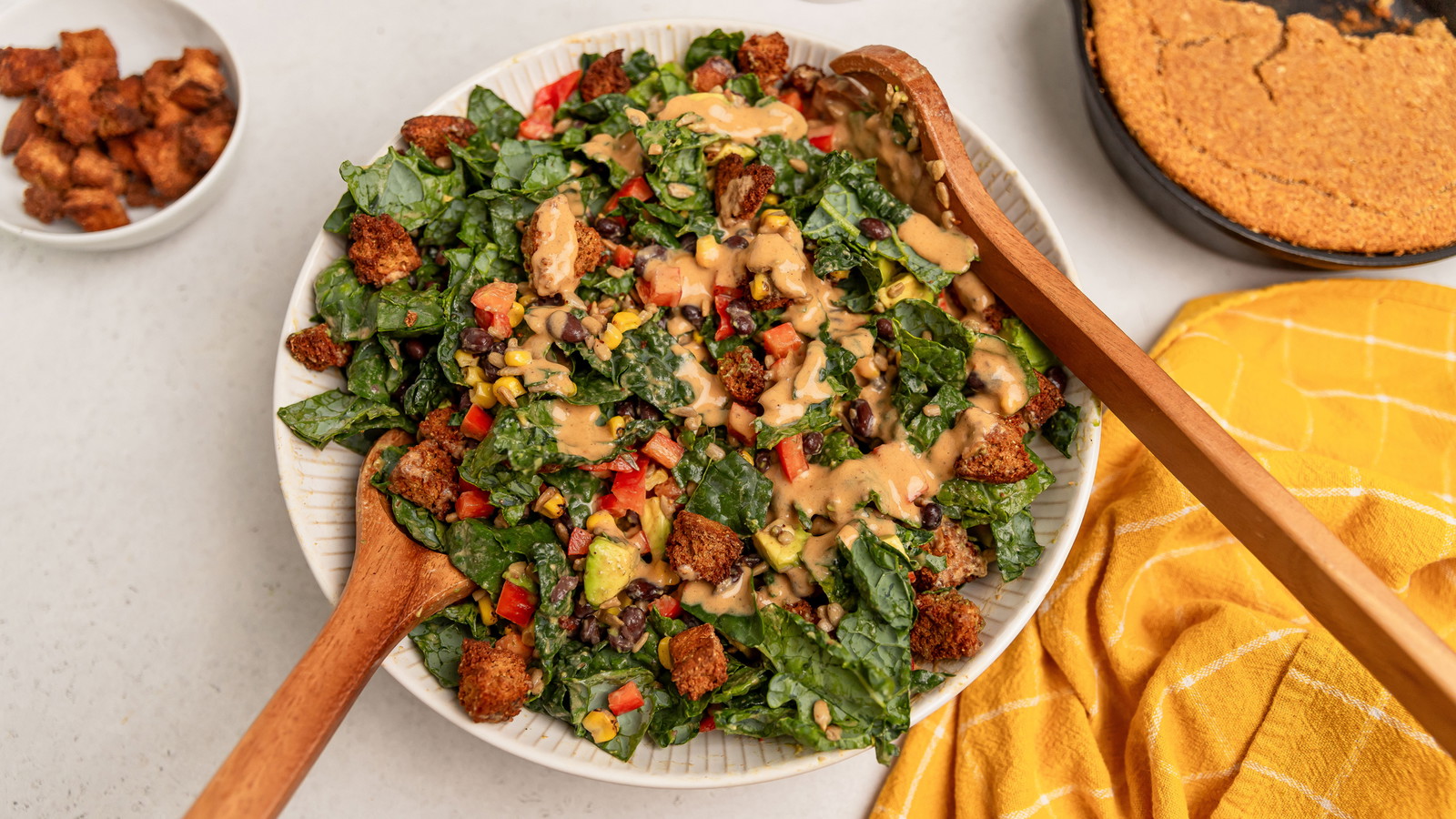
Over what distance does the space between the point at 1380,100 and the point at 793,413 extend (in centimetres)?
371

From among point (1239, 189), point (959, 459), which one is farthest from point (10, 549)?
point (1239, 189)

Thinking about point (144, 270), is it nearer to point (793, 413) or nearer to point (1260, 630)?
point (793, 413)

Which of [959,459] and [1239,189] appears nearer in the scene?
[959,459]

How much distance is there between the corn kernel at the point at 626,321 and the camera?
141 inches

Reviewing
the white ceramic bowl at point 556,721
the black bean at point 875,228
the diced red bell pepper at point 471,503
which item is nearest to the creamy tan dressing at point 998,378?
the white ceramic bowl at point 556,721

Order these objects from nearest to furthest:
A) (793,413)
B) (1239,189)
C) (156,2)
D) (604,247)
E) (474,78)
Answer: (793,413), (604,247), (474,78), (1239,189), (156,2)

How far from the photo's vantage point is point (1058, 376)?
150 inches

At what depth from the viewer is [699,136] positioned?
383 cm

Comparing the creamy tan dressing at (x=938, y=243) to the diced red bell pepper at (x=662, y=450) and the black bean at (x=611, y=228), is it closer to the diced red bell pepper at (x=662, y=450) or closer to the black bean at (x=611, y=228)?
the black bean at (x=611, y=228)

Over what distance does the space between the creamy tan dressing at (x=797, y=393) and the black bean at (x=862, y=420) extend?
0.15 metres

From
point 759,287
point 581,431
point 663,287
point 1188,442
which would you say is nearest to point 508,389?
point 581,431

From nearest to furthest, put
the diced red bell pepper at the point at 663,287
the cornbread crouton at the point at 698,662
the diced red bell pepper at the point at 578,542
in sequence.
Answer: the cornbread crouton at the point at 698,662 < the diced red bell pepper at the point at 578,542 < the diced red bell pepper at the point at 663,287

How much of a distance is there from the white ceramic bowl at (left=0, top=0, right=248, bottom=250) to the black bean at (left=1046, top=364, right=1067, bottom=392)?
417cm

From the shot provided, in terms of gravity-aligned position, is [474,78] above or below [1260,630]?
above
